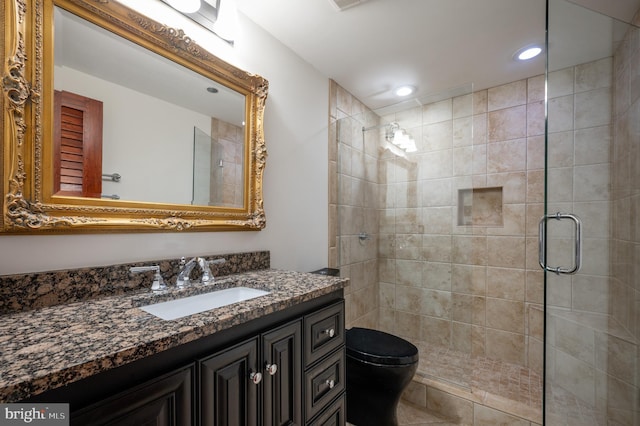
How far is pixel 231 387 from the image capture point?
77 cm

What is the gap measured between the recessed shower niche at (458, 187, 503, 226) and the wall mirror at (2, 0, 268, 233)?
1.69m

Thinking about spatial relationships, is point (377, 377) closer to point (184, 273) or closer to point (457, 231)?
point (184, 273)

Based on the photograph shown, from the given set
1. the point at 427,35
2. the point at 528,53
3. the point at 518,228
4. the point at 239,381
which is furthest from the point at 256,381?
the point at 528,53

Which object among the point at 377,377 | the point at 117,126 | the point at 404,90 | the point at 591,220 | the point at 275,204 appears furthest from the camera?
the point at 404,90

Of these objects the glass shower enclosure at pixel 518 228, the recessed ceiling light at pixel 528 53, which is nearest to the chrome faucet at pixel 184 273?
the glass shower enclosure at pixel 518 228

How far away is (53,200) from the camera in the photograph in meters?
0.88

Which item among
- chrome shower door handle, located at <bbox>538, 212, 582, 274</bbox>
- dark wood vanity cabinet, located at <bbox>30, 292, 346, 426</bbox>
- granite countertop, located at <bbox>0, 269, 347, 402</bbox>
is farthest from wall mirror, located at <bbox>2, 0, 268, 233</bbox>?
chrome shower door handle, located at <bbox>538, 212, 582, 274</bbox>

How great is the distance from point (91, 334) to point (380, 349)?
142 cm

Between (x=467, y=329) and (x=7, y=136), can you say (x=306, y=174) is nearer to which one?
(x=7, y=136)

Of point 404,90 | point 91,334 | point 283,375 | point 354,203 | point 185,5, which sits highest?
point 404,90

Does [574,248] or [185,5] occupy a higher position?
[185,5]

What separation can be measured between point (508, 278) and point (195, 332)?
2443mm

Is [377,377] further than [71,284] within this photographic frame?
Yes

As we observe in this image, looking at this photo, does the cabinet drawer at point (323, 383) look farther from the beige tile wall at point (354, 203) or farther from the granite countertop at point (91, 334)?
the beige tile wall at point (354, 203)
